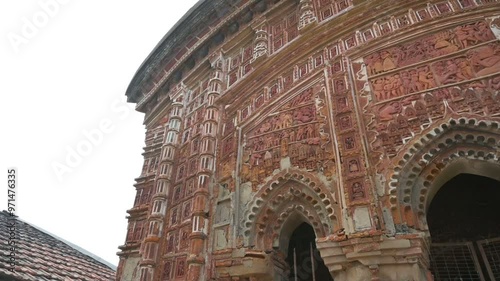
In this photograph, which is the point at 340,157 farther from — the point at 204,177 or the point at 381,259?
the point at 204,177

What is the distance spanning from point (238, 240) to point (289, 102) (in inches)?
109

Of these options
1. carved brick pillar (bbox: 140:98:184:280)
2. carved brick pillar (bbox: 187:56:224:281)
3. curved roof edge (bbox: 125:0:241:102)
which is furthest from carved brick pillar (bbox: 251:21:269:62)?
carved brick pillar (bbox: 140:98:184:280)

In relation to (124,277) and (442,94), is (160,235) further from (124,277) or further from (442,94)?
(442,94)

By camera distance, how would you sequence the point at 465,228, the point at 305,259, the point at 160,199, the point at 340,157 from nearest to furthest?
the point at 340,157
the point at 465,228
the point at 305,259
the point at 160,199

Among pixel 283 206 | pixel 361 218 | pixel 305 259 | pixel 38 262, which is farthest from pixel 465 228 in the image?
pixel 38 262

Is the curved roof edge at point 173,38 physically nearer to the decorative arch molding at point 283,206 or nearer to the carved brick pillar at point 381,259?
the decorative arch molding at point 283,206

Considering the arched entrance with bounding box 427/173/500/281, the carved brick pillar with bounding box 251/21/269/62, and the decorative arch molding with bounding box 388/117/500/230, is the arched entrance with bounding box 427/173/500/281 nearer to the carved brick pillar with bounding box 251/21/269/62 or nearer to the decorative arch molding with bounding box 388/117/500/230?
the decorative arch molding with bounding box 388/117/500/230

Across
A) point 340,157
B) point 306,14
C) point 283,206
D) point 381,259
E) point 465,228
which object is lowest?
point 381,259

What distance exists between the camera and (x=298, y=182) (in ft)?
17.1

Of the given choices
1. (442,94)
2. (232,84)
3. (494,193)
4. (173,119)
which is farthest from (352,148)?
(173,119)

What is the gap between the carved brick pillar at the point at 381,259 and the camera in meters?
3.83

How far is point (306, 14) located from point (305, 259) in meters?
5.23

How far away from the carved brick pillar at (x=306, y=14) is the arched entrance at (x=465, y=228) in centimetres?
426

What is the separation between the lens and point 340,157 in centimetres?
500
